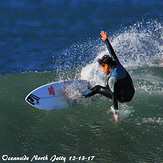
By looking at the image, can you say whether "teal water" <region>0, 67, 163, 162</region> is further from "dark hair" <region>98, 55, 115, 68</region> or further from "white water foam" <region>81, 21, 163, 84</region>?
"white water foam" <region>81, 21, 163, 84</region>

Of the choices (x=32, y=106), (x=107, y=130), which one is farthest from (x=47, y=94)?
(x=107, y=130)

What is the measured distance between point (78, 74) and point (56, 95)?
219 cm

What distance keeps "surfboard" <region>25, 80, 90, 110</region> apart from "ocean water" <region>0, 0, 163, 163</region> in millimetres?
213

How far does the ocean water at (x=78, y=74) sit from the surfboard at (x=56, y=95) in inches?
8.4

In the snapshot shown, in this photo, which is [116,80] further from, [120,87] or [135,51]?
[135,51]

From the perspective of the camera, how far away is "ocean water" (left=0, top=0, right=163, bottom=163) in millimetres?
5613

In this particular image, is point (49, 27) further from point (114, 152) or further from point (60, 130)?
point (114, 152)

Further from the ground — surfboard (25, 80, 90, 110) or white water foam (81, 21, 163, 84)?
white water foam (81, 21, 163, 84)

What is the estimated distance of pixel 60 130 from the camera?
6246mm

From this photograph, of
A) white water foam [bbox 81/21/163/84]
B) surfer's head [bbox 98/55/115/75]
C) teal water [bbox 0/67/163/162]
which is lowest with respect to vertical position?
teal water [bbox 0/67/163/162]

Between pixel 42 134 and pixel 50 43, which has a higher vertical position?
pixel 50 43

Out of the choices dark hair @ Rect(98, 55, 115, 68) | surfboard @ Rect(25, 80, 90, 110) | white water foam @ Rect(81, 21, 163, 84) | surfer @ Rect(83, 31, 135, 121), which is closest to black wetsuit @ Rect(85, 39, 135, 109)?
surfer @ Rect(83, 31, 135, 121)

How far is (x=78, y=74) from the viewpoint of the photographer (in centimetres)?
929

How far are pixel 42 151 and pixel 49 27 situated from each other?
1023 cm
